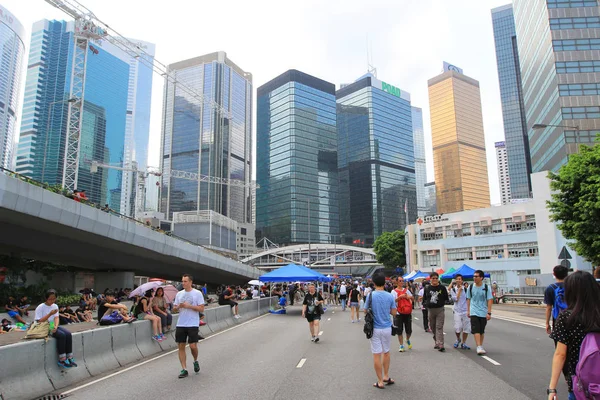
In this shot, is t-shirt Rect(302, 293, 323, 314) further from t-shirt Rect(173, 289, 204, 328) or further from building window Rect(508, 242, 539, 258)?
building window Rect(508, 242, 539, 258)

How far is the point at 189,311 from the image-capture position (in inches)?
323

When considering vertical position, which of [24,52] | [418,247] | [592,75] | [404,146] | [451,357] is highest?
[24,52]

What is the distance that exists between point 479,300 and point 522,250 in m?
47.5

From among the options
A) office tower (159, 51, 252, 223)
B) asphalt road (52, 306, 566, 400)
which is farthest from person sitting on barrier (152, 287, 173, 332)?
office tower (159, 51, 252, 223)

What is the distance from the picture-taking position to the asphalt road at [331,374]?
6539 millimetres

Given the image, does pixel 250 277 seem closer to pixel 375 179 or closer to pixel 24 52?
pixel 375 179

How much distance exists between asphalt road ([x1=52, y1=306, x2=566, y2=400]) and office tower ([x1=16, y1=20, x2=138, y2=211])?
12891cm

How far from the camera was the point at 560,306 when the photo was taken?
20.7 feet

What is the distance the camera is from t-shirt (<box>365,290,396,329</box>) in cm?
694

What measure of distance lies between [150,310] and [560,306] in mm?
9332

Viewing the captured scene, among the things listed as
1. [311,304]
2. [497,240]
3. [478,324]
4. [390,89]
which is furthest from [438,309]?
[390,89]

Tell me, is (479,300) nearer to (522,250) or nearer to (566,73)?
(522,250)

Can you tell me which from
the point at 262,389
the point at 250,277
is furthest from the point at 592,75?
the point at 262,389

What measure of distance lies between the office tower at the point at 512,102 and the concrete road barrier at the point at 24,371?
18137cm
